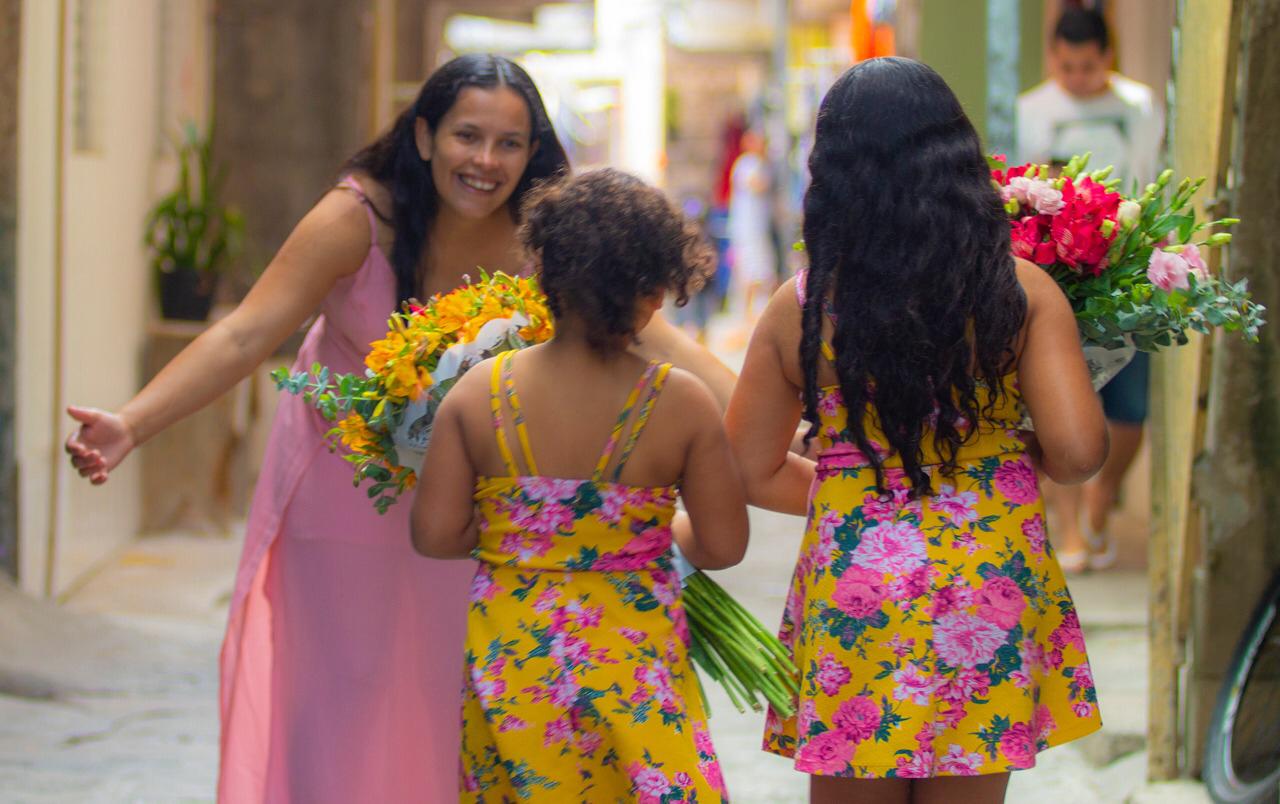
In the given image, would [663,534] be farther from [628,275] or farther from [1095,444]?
[1095,444]

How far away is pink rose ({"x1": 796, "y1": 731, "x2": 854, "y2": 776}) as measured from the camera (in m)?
2.71

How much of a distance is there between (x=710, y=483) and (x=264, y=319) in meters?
1.07

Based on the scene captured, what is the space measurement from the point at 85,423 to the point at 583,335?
1008 millimetres

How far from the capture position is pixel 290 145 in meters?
9.84

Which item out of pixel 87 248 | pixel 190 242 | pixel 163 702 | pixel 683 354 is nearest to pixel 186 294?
pixel 190 242

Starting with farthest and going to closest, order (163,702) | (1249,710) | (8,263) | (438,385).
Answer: (8,263)
(163,702)
(1249,710)
(438,385)

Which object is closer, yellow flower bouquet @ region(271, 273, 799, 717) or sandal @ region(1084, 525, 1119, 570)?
yellow flower bouquet @ region(271, 273, 799, 717)

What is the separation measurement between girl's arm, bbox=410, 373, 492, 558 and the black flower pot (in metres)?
5.70

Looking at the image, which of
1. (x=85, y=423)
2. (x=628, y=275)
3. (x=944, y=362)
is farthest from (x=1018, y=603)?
(x=85, y=423)

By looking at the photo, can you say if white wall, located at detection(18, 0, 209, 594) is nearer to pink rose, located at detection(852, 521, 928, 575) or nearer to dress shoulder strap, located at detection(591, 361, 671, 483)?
dress shoulder strap, located at detection(591, 361, 671, 483)

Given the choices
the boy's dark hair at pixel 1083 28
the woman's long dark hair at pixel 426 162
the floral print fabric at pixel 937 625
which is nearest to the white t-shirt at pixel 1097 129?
the boy's dark hair at pixel 1083 28

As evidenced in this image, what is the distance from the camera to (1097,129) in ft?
23.4

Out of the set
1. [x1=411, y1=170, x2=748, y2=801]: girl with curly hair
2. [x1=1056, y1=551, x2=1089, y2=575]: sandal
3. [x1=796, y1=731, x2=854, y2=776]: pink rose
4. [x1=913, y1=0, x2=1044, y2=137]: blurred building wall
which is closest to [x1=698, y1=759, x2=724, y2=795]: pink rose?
[x1=411, y1=170, x2=748, y2=801]: girl with curly hair

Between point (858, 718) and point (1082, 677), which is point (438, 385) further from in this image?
point (1082, 677)
